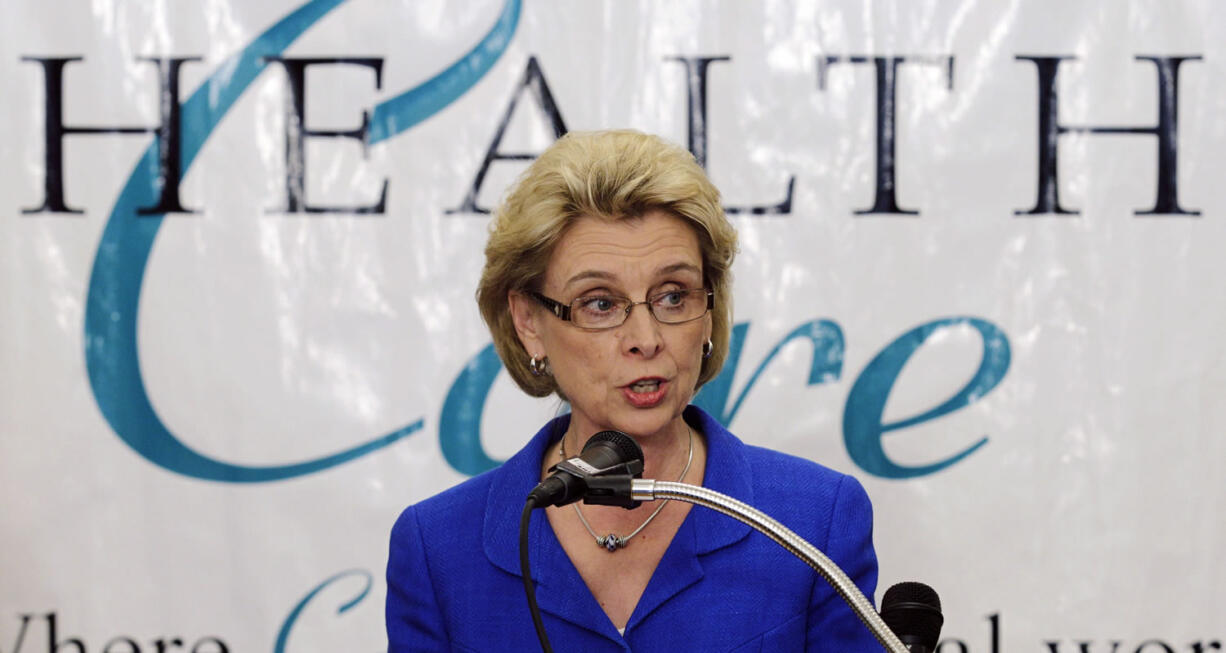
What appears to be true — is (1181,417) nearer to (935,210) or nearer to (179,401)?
(935,210)

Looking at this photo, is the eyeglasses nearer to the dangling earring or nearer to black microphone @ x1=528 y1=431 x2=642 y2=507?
the dangling earring

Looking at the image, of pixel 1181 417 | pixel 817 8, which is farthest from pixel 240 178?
pixel 1181 417

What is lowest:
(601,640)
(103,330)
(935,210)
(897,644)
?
(601,640)

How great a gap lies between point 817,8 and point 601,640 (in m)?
1.38

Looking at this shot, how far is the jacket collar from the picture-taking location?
1.62m

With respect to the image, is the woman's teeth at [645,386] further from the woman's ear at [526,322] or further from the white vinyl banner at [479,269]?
the white vinyl banner at [479,269]

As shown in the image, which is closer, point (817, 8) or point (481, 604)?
point (481, 604)

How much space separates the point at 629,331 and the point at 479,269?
3.33ft

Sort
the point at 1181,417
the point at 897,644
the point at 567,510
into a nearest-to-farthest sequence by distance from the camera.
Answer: the point at 897,644 < the point at 567,510 < the point at 1181,417

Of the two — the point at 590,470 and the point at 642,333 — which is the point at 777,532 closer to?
the point at 590,470

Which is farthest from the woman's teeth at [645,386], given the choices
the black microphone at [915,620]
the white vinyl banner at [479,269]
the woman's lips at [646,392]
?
the white vinyl banner at [479,269]

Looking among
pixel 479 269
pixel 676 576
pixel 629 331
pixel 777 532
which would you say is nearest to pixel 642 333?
pixel 629 331

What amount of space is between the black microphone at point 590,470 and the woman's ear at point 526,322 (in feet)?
1.76

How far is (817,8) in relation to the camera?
2.53 m
